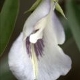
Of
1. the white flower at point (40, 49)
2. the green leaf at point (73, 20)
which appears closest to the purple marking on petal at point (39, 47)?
the white flower at point (40, 49)

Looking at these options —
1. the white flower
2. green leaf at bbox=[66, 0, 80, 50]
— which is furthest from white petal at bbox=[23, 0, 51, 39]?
green leaf at bbox=[66, 0, 80, 50]

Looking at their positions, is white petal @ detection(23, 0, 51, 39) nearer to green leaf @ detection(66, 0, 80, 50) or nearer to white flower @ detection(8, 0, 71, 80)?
white flower @ detection(8, 0, 71, 80)

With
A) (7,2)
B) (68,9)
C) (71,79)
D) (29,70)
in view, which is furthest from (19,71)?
(71,79)

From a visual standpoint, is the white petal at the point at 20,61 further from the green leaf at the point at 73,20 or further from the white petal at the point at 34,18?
the green leaf at the point at 73,20

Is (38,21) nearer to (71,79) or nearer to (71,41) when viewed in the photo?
(71,41)

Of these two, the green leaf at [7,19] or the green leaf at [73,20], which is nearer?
the green leaf at [7,19]

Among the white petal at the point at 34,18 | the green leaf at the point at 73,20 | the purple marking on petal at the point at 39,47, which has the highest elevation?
the white petal at the point at 34,18

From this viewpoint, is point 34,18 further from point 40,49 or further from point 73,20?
point 73,20
